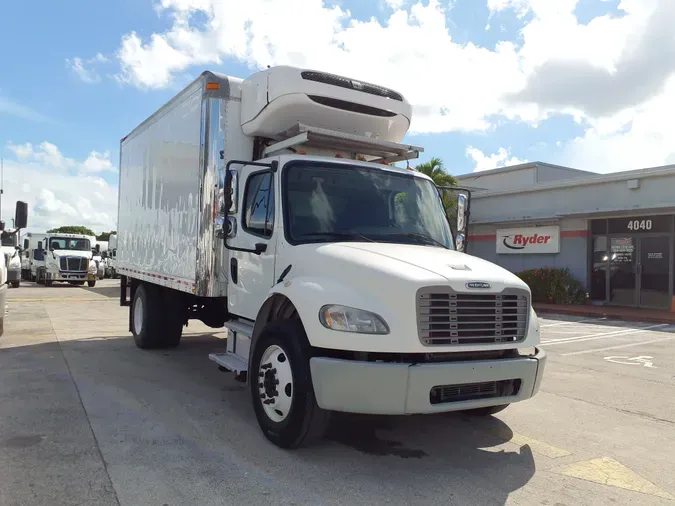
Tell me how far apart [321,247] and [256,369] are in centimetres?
119

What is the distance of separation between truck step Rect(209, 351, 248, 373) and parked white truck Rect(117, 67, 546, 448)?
0.02 metres

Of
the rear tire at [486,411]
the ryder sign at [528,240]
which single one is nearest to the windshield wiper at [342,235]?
the rear tire at [486,411]

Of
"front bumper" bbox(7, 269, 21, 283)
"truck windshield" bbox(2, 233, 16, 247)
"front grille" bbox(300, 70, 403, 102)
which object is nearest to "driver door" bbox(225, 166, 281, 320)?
"front grille" bbox(300, 70, 403, 102)

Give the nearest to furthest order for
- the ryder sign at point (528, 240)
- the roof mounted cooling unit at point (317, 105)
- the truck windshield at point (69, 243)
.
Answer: the roof mounted cooling unit at point (317, 105) < the ryder sign at point (528, 240) < the truck windshield at point (69, 243)

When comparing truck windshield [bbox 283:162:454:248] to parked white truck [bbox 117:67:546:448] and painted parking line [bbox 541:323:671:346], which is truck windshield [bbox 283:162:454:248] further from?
painted parking line [bbox 541:323:671:346]

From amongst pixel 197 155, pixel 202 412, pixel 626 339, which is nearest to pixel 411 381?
pixel 202 412

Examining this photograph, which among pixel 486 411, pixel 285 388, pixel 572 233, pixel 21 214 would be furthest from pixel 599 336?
pixel 21 214

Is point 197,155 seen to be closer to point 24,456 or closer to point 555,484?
point 24,456

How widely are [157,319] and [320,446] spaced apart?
4.96m

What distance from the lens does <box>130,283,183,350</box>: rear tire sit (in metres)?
8.70

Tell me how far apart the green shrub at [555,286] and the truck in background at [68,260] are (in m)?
21.1

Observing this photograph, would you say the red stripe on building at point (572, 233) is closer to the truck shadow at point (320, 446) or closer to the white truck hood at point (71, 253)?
the truck shadow at point (320, 446)

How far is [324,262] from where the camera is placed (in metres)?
4.51

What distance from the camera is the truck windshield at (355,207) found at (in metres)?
5.07
